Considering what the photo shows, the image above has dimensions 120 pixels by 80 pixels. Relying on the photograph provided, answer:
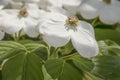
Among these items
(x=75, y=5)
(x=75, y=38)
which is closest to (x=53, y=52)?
(x=75, y=38)

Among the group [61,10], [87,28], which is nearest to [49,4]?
[61,10]

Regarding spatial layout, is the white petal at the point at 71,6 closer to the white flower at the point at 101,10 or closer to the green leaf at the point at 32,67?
the white flower at the point at 101,10

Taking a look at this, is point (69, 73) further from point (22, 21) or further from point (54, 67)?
point (22, 21)

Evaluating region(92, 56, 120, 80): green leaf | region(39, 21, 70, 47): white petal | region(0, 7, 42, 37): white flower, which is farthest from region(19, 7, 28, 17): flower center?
region(92, 56, 120, 80): green leaf

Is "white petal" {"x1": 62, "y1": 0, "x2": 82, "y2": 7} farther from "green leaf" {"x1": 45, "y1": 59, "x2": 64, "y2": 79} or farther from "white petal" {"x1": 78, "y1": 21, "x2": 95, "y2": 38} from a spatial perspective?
"green leaf" {"x1": 45, "y1": 59, "x2": 64, "y2": 79}

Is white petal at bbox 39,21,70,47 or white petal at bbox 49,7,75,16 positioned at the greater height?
white petal at bbox 39,21,70,47
